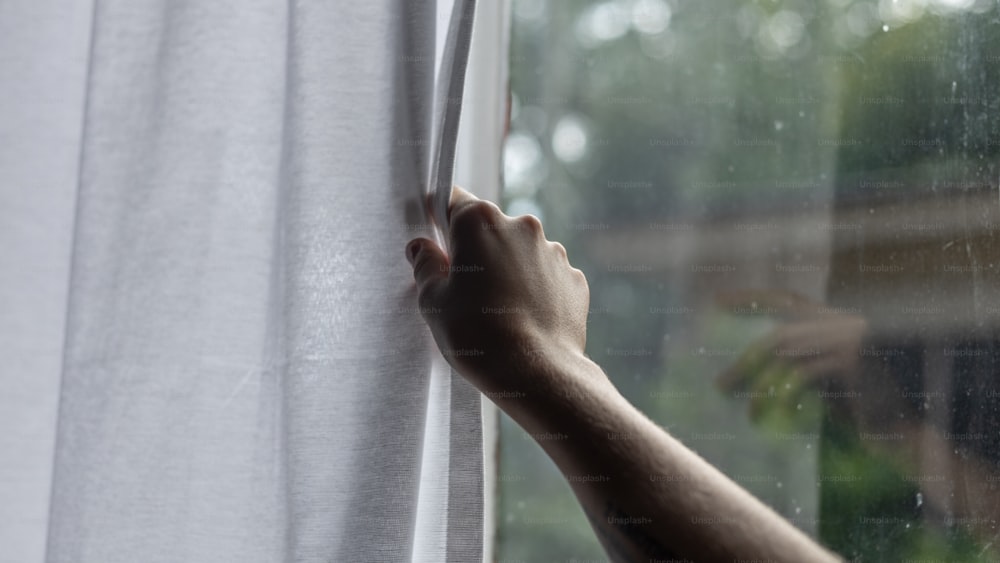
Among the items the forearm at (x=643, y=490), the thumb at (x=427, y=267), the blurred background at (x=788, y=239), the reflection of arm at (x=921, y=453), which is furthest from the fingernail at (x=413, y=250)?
the reflection of arm at (x=921, y=453)

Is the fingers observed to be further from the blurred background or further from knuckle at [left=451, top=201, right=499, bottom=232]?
the blurred background

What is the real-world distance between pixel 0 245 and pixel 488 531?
1.83ft

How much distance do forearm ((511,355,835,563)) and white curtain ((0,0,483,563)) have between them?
0.09 m

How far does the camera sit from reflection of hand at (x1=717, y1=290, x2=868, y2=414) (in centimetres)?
80

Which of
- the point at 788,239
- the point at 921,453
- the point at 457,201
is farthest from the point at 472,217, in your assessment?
the point at 921,453

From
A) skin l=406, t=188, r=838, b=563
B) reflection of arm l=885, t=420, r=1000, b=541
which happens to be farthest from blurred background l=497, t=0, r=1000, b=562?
skin l=406, t=188, r=838, b=563

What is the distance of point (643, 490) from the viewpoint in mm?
538

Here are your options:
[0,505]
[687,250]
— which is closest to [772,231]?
[687,250]

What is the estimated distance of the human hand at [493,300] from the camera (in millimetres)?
599

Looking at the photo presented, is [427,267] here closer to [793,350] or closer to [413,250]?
[413,250]

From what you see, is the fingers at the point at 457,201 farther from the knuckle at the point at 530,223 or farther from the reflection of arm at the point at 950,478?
the reflection of arm at the point at 950,478

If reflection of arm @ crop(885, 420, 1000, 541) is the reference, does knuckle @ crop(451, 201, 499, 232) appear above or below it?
above

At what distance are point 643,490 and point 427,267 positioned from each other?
0.75 feet

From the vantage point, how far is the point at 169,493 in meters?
0.60
